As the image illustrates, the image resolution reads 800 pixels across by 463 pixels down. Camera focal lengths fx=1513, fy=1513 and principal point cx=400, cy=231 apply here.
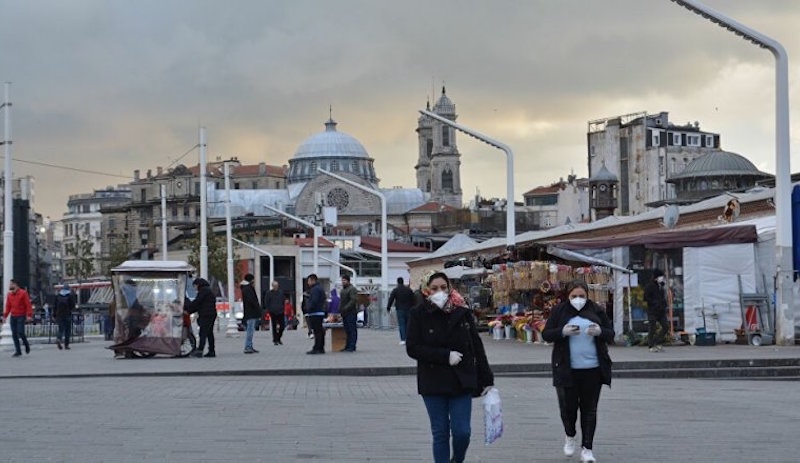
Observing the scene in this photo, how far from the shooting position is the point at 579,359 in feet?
40.2

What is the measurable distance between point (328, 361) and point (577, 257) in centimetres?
660

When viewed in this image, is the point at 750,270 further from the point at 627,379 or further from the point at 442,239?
the point at 442,239

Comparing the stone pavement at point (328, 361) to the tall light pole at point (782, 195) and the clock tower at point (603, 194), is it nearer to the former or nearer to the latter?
the tall light pole at point (782, 195)

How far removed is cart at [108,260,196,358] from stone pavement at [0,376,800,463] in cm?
855

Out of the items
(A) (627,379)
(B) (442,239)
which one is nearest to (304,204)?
(B) (442,239)

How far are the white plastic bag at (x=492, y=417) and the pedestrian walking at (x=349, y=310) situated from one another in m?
20.5

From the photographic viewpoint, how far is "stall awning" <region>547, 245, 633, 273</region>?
30.3 metres

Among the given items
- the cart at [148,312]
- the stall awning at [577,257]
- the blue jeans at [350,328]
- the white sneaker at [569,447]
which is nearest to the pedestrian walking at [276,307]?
the blue jeans at [350,328]

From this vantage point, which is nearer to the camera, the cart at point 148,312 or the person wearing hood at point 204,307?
the person wearing hood at point 204,307

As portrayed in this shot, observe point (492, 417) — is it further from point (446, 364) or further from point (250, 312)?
point (250, 312)

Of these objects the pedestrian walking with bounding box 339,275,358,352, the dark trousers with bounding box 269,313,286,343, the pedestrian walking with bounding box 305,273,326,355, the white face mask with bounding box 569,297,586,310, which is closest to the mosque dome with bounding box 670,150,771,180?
the dark trousers with bounding box 269,313,286,343

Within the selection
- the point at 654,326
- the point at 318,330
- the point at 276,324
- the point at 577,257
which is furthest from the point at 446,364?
the point at 276,324

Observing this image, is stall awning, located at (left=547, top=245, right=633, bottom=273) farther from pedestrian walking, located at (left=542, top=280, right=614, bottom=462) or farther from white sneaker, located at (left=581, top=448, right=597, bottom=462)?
white sneaker, located at (left=581, top=448, right=597, bottom=462)

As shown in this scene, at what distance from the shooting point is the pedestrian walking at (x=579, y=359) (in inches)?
480
